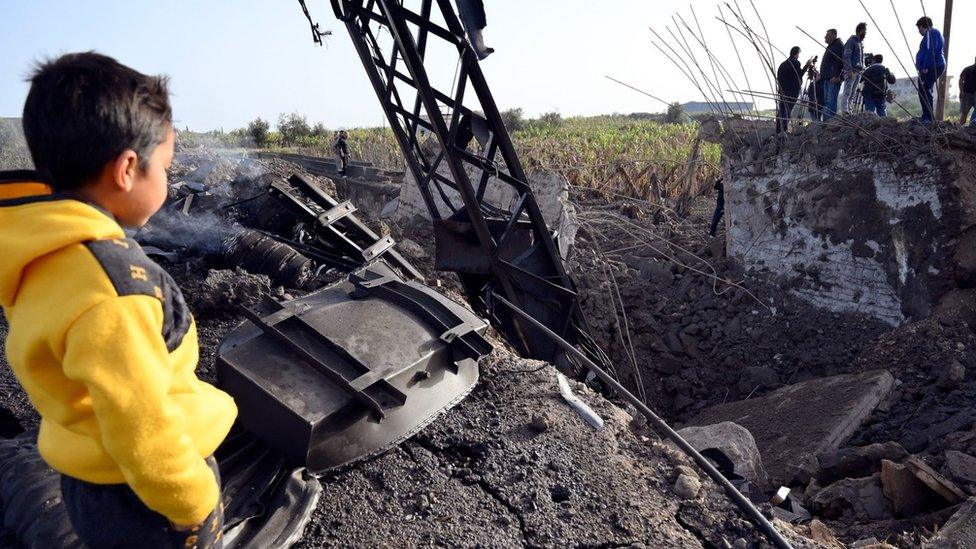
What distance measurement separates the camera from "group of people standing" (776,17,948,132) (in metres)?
8.76

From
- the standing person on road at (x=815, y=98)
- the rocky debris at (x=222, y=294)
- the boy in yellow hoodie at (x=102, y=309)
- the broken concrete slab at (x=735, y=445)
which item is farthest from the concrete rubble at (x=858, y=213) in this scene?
the boy in yellow hoodie at (x=102, y=309)

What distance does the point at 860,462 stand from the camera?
17.1 feet

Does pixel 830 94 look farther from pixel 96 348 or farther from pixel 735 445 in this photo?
pixel 96 348

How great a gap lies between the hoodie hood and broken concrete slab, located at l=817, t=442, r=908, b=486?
17.1 ft

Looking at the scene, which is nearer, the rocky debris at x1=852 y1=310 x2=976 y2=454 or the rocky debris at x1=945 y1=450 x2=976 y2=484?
the rocky debris at x1=945 y1=450 x2=976 y2=484

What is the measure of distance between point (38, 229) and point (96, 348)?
11.8 inches

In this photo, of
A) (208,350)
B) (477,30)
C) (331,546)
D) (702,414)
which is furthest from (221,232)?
(702,414)

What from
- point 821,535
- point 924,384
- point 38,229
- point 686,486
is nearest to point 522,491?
point 686,486

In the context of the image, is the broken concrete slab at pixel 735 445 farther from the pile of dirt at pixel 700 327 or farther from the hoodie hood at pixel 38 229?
the hoodie hood at pixel 38 229

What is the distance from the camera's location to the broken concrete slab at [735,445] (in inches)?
185

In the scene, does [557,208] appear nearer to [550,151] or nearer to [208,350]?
[208,350]

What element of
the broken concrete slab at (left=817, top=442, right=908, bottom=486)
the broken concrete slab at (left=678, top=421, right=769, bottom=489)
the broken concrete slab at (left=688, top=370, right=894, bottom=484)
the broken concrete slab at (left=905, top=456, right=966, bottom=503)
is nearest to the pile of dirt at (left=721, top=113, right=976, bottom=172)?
the broken concrete slab at (left=688, top=370, right=894, bottom=484)

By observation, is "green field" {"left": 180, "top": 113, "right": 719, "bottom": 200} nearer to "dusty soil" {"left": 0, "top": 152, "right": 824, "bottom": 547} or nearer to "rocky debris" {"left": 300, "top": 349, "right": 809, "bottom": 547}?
"dusty soil" {"left": 0, "top": 152, "right": 824, "bottom": 547}

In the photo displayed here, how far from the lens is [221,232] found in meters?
5.93
